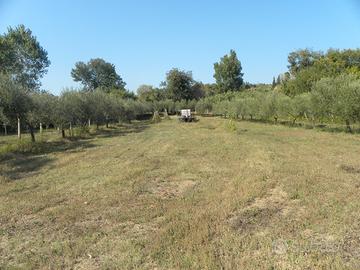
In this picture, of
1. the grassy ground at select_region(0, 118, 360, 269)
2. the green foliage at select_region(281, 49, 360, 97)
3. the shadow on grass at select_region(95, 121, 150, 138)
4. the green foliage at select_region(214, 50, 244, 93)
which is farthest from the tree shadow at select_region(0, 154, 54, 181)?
the green foliage at select_region(214, 50, 244, 93)

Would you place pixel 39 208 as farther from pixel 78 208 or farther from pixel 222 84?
pixel 222 84

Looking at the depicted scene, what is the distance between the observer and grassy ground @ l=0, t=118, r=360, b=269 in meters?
6.40

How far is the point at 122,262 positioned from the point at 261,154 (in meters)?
13.5

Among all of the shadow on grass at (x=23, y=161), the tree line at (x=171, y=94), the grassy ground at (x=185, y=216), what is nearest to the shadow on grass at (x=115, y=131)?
the tree line at (x=171, y=94)

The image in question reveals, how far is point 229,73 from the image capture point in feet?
351

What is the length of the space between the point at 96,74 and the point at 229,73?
43.5 metres

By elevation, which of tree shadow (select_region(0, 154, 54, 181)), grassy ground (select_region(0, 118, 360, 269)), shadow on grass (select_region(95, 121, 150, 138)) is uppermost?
shadow on grass (select_region(95, 121, 150, 138))

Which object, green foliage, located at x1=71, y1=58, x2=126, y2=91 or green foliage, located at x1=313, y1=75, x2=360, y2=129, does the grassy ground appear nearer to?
green foliage, located at x1=313, y1=75, x2=360, y2=129

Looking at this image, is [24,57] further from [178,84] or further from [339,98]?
[178,84]

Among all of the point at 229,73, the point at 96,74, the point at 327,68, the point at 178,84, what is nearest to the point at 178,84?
the point at 178,84

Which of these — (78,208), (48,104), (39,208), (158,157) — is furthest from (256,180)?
(48,104)

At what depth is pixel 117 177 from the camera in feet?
45.5

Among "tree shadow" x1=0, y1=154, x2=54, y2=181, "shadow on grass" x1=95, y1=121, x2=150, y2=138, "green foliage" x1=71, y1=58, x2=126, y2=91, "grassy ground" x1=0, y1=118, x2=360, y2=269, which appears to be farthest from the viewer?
"green foliage" x1=71, y1=58, x2=126, y2=91

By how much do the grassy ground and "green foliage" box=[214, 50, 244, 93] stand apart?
9168 centimetres
